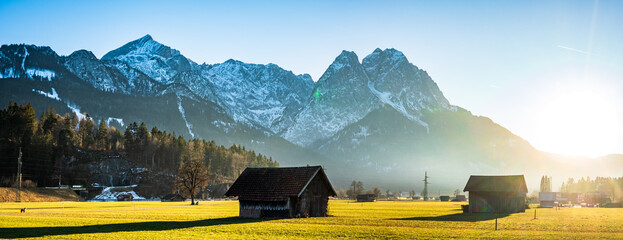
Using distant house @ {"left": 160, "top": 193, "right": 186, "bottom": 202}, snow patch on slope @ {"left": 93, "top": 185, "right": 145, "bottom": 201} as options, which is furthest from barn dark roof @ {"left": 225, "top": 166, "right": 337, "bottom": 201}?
snow patch on slope @ {"left": 93, "top": 185, "right": 145, "bottom": 201}

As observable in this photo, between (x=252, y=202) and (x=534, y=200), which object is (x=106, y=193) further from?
(x=534, y=200)

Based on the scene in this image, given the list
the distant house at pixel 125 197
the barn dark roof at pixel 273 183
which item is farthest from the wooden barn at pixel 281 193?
the distant house at pixel 125 197

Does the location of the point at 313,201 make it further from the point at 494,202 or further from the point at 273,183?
the point at 494,202

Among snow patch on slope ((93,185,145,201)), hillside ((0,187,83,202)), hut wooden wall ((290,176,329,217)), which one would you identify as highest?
hut wooden wall ((290,176,329,217))

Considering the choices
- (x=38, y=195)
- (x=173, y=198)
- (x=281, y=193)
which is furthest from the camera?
(x=173, y=198)

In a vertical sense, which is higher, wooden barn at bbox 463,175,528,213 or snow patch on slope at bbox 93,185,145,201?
wooden barn at bbox 463,175,528,213

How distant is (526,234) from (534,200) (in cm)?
16475

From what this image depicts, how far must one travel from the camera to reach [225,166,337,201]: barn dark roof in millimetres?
66125

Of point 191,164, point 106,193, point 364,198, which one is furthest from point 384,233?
point 106,193

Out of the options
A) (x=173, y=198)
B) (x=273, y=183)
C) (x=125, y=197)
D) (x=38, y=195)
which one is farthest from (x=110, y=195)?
(x=273, y=183)

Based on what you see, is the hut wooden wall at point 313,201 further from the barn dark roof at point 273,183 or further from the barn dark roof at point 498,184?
the barn dark roof at point 498,184

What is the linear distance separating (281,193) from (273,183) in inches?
115

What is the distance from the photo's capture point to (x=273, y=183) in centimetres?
6856

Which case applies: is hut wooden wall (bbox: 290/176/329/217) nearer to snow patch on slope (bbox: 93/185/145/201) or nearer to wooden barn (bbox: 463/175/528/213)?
wooden barn (bbox: 463/175/528/213)
